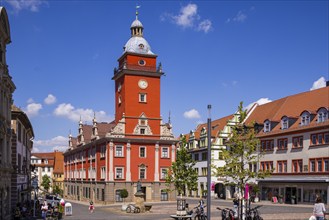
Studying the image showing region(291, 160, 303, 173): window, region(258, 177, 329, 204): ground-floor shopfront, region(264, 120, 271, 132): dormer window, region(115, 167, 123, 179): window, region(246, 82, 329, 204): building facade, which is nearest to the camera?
region(258, 177, 329, 204): ground-floor shopfront

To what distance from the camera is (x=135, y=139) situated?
65.6 meters

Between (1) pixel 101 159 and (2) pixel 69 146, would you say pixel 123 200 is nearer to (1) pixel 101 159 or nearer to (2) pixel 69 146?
(1) pixel 101 159

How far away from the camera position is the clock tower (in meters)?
66.3

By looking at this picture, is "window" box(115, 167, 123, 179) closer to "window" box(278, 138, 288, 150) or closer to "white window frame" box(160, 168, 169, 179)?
"white window frame" box(160, 168, 169, 179)

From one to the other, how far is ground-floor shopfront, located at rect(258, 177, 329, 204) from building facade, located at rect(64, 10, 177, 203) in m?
14.6

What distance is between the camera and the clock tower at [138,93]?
66312 millimetres

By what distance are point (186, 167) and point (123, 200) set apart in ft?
36.8

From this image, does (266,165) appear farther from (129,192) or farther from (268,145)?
(129,192)

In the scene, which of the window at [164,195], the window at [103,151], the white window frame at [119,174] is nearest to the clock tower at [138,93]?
the window at [103,151]

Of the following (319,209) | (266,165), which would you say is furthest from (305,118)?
(319,209)

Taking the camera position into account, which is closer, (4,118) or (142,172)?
(4,118)

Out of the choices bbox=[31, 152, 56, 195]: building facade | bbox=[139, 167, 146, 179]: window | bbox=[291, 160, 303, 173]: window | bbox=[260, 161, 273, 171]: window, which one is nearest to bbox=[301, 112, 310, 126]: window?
bbox=[291, 160, 303, 173]: window

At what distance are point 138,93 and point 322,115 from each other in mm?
27138

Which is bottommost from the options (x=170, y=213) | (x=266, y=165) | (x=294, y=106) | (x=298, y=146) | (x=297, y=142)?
(x=170, y=213)
